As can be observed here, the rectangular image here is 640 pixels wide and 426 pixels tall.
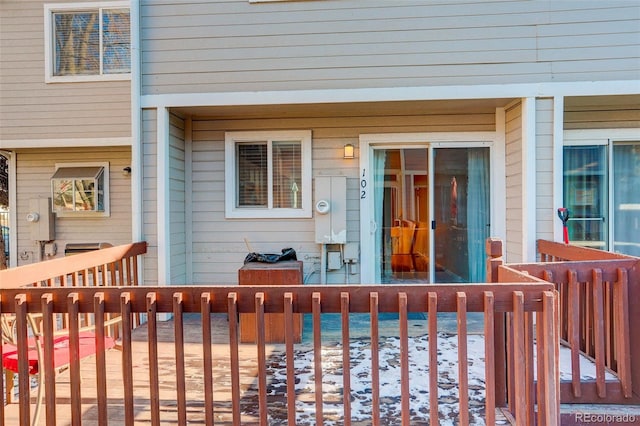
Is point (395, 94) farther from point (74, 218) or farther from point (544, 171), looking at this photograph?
point (74, 218)

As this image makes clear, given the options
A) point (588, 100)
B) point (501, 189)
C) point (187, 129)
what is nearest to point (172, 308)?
point (187, 129)

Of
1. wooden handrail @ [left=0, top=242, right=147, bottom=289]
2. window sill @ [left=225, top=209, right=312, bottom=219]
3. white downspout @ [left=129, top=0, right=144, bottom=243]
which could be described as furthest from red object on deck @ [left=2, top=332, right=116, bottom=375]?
window sill @ [left=225, top=209, right=312, bottom=219]

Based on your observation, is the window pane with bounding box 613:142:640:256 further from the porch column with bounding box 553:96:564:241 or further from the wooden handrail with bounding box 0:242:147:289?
the wooden handrail with bounding box 0:242:147:289

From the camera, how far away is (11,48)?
623 cm

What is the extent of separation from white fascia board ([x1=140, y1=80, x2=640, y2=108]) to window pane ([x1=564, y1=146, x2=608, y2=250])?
0.98 metres

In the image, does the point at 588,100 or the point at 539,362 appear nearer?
the point at 539,362

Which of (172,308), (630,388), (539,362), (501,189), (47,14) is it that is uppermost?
(47,14)

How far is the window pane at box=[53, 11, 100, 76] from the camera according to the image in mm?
6191

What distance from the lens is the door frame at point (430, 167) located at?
15.0ft

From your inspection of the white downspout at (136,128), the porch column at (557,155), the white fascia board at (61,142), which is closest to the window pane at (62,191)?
the white fascia board at (61,142)

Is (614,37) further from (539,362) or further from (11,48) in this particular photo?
(11,48)

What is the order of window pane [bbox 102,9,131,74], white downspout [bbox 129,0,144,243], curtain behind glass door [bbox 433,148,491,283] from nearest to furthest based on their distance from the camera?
white downspout [bbox 129,0,144,243] → curtain behind glass door [bbox 433,148,491,283] → window pane [bbox 102,9,131,74]

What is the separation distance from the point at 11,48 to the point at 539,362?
26.8 ft

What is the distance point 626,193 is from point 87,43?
25.9 ft
